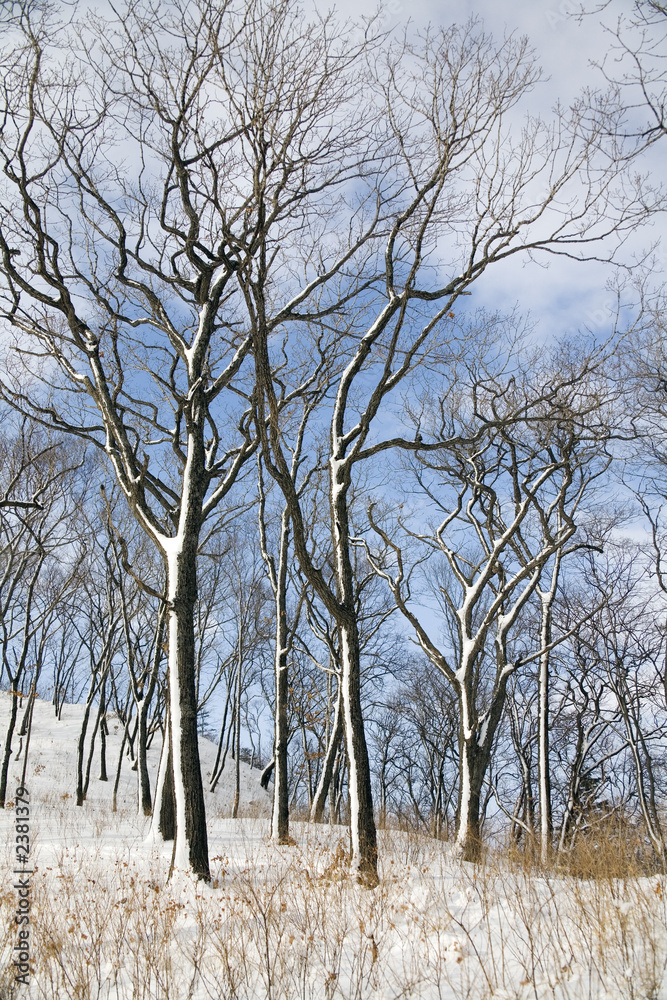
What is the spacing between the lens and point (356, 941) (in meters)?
4.14

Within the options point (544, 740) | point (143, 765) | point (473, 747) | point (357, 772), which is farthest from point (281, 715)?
point (143, 765)

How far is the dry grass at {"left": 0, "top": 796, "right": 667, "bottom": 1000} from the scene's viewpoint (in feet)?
11.4

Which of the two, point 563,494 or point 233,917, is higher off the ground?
point 563,494

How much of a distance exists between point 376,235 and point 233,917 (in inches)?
295

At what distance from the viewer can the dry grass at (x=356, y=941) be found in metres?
3.48

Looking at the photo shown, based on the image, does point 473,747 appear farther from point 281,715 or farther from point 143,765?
point 143,765

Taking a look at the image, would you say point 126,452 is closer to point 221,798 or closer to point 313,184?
point 313,184

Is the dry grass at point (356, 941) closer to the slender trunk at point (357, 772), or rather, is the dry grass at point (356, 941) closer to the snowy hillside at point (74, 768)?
the slender trunk at point (357, 772)

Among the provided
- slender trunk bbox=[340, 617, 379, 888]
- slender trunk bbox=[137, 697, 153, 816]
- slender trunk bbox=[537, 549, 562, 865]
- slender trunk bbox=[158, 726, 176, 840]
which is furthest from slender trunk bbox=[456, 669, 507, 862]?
slender trunk bbox=[137, 697, 153, 816]

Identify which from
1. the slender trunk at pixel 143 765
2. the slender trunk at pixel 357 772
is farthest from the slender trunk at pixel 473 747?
the slender trunk at pixel 143 765

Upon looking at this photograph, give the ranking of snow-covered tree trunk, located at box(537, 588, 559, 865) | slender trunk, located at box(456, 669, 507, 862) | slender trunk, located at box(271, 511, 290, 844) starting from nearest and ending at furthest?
slender trunk, located at box(456, 669, 507, 862)
slender trunk, located at box(271, 511, 290, 844)
snow-covered tree trunk, located at box(537, 588, 559, 865)

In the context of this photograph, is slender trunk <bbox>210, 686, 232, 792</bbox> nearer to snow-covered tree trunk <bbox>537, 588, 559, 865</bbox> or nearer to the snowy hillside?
the snowy hillside

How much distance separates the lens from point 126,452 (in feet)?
23.2

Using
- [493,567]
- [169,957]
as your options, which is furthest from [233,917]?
[493,567]
